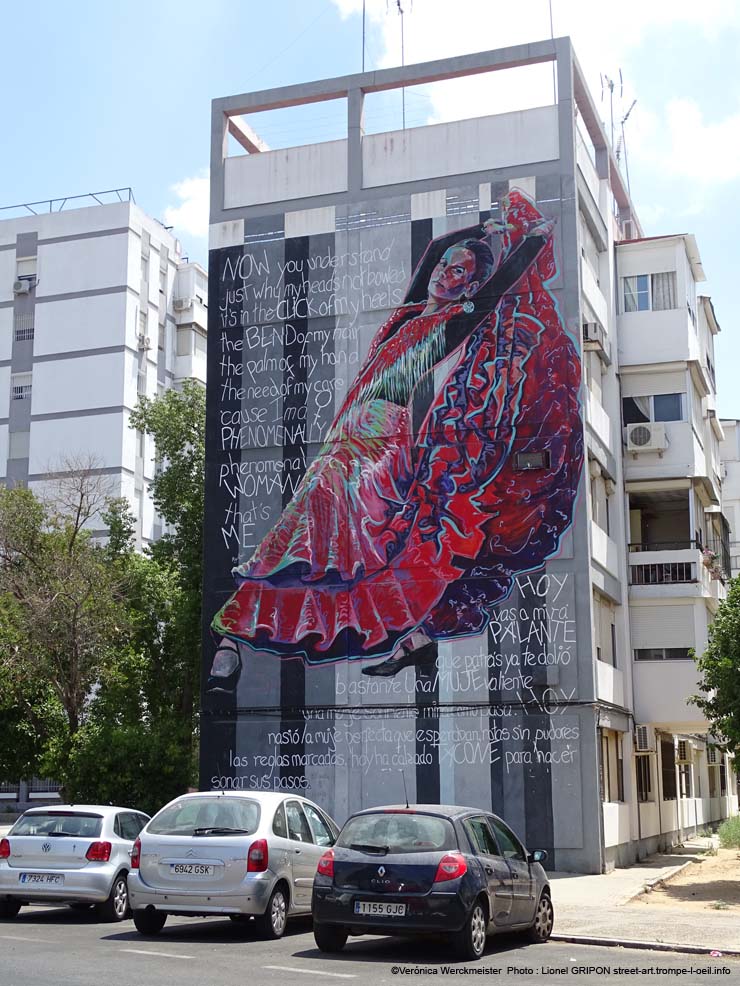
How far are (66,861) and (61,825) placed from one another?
0.58m

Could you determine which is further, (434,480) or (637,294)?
(637,294)

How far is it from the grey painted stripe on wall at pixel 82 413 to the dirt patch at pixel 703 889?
3200 cm

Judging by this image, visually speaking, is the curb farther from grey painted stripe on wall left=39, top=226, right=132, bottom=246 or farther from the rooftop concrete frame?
grey painted stripe on wall left=39, top=226, right=132, bottom=246

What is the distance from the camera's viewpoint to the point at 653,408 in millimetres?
30234

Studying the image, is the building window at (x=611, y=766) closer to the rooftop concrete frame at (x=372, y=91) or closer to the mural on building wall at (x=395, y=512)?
the mural on building wall at (x=395, y=512)

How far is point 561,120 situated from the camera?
27.2m

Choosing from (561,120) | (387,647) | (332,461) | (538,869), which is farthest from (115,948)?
(561,120)

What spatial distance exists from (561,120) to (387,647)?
12.4 metres

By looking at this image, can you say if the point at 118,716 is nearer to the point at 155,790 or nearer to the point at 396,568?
the point at 155,790

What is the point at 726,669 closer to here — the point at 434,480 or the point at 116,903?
the point at 434,480

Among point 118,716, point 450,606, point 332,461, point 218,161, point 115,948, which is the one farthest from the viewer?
point 118,716

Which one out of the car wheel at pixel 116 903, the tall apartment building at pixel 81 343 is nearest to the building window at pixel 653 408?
the car wheel at pixel 116 903

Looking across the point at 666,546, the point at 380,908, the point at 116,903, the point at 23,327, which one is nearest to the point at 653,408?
the point at 666,546

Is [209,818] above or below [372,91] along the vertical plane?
below
